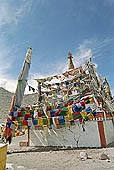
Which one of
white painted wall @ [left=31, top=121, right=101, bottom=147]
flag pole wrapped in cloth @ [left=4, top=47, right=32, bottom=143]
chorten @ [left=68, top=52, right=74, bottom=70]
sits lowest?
white painted wall @ [left=31, top=121, right=101, bottom=147]

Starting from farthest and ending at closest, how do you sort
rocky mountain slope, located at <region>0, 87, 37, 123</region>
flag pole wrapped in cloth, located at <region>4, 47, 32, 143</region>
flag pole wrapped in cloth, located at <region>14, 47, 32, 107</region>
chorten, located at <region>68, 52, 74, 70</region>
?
rocky mountain slope, located at <region>0, 87, 37, 123</region> < chorten, located at <region>68, 52, 74, 70</region> < flag pole wrapped in cloth, located at <region>14, 47, 32, 107</region> < flag pole wrapped in cloth, located at <region>4, 47, 32, 143</region>

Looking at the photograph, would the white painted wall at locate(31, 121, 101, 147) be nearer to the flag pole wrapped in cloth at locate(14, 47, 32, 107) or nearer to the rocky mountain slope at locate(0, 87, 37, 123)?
the flag pole wrapped in cloth at locate(14, 47, 32, 107)

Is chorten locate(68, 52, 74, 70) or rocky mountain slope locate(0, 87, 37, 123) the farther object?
rocky mountain slope locate(0, 87, 37, 123)

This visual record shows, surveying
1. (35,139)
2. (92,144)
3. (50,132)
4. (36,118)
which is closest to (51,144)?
(50,132)

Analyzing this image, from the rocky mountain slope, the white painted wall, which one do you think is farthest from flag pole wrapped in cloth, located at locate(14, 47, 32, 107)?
the rocky mountain slope

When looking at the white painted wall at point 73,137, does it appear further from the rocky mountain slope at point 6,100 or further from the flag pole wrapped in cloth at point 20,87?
the rocky mountain slope at point 6,100

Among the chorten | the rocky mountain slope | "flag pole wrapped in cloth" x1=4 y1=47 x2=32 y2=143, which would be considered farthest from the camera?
the rocky mountain slope

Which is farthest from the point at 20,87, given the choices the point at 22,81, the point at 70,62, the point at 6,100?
the point at 6,100

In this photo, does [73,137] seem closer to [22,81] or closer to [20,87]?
[20,87]

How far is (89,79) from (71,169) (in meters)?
7.59

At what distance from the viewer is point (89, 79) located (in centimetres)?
1177

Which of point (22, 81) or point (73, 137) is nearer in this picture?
point (73, 137)

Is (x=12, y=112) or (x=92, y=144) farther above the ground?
(x=12, y=112)

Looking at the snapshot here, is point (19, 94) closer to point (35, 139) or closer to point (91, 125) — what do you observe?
point (35, 139)
